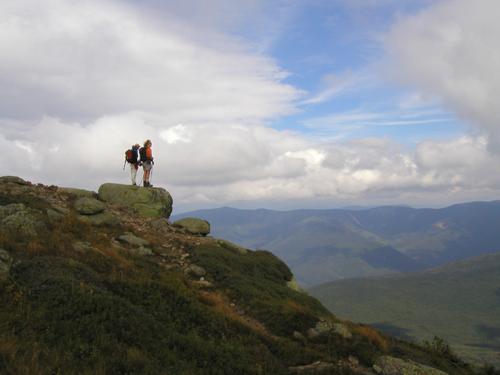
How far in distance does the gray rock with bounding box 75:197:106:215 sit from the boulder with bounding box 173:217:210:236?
6.59 meters

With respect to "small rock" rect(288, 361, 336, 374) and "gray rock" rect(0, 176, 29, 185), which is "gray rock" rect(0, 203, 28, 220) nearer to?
"gray rock" rect(0, 176, 29, 185)

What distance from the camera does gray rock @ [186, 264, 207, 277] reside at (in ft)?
71.0

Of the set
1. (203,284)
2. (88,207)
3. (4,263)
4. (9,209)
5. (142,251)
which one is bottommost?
(203,284)

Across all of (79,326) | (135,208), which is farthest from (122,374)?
(135,208)

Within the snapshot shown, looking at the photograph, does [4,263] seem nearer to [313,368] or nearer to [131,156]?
[313,368]

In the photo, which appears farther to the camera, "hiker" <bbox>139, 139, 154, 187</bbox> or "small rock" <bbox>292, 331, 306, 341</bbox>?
"hiker" <bbox>139, 139, 154, 187</bbox>

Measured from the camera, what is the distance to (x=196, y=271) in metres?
21.7

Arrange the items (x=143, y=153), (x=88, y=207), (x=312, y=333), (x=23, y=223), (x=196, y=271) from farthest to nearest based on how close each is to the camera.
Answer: (x=143, y=153) → (x=88, y=207) → (x=196, y=271) → (x=23, y=223) → (x=312, y=333)

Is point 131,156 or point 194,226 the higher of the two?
point 131,156

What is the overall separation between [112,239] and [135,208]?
992 centimetres

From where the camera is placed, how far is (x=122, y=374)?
29.4 feet

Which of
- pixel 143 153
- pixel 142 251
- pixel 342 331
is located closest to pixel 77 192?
pixel 143 153

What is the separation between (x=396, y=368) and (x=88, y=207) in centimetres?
2112

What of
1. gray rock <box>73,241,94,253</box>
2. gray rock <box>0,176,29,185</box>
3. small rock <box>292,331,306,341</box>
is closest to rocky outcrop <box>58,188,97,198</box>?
gray rock <box>0,176,29,185</box>
